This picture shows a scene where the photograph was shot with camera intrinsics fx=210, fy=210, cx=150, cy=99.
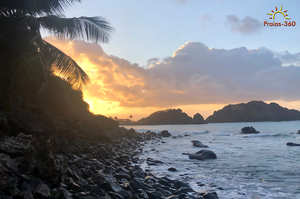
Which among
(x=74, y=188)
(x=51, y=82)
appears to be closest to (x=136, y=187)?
(x=74, y=188)

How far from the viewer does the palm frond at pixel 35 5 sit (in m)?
7.93

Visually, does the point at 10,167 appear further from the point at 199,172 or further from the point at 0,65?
the point at 199,172

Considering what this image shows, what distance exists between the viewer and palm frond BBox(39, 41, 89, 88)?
880 cm

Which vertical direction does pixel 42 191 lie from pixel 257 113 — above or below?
below

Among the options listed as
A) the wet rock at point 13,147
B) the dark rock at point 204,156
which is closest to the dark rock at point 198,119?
the dark rock at point 204,156

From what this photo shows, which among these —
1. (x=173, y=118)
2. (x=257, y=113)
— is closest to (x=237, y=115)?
(x=257, y=113)

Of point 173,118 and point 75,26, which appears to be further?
point 173,118

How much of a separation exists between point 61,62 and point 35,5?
2331 millimetres

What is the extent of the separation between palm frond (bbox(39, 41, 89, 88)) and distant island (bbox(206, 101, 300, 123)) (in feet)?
520

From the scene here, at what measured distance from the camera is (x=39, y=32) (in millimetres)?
8633

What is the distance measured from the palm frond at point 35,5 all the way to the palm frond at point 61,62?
136 centimetres

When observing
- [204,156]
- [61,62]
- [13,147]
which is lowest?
[204,156]

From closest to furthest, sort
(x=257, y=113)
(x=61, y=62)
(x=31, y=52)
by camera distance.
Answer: (x=31, y=52) < (x=61, y=62) < (x=257, y=113)

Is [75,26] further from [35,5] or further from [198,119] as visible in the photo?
[198,119]
